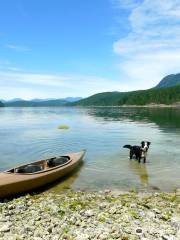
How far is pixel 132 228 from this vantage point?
1127 centimetres

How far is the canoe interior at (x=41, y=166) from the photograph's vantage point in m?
17.9

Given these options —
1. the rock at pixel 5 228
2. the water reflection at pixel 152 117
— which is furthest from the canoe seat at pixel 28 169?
the water reflection at pixel 152 117

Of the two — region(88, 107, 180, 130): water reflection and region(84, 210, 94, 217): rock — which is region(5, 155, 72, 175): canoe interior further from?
region(88, 107, 180, 130): water reflection

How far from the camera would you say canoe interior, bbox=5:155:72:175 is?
58.8ft

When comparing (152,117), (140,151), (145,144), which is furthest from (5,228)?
(152,117)

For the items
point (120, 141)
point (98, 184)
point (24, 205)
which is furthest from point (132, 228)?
point (120, 141)

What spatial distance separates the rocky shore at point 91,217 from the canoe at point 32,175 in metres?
0.76

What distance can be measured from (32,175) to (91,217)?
6176 mm

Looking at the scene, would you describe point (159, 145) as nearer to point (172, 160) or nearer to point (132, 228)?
point (172, 160)

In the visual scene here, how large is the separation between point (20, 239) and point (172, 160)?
60.8 feet

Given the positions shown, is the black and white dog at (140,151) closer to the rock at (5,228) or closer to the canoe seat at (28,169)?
the canoe seat at (28,169)

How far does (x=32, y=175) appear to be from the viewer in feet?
57.3

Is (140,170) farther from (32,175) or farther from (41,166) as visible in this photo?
(32,175)

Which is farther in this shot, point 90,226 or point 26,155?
point 26,155
